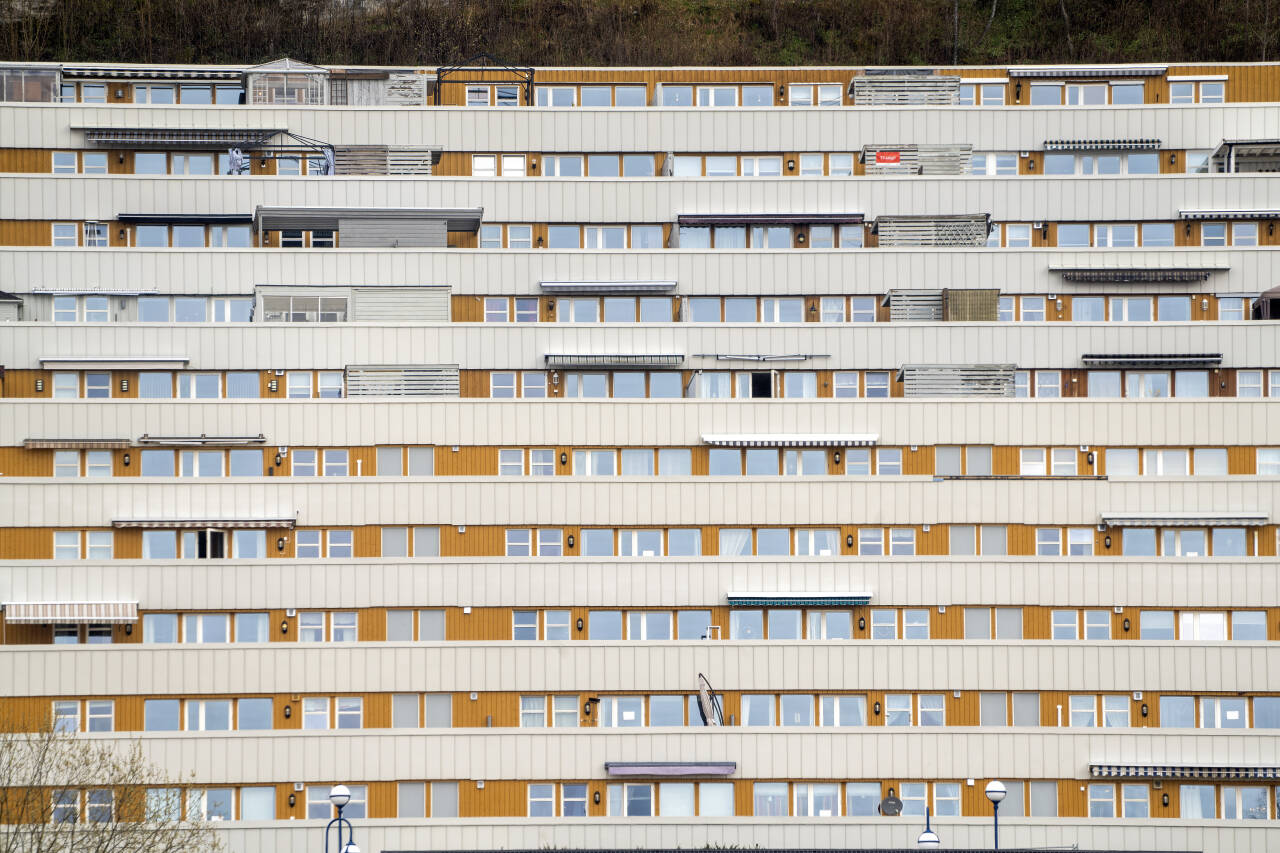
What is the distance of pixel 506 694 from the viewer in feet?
223

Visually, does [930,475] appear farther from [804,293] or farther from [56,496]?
[56,496]

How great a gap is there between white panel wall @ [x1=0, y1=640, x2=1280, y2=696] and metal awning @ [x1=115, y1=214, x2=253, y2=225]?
20.9 metres

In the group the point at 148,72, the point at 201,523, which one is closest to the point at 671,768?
the point at 201,523

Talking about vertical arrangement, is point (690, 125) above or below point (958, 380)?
above

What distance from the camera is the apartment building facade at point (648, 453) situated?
6656cm

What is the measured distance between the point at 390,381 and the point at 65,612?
14118 mm

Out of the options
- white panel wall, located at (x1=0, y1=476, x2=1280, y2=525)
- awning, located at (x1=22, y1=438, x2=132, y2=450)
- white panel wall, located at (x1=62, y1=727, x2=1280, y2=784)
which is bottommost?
white panel wall, located at (x1=62, y1=727, x2=1280, y2=784)

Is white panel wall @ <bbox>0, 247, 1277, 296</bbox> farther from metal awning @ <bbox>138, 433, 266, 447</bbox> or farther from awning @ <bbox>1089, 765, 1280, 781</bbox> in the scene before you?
awning @ <bbox>1089, 765, 1280, 781</bbox>

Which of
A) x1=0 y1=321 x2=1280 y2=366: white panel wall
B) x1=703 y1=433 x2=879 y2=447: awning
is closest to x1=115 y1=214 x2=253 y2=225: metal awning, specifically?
x1=0 y1=321 x2=1280 y2=366: white panel wall

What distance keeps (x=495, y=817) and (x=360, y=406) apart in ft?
50.7

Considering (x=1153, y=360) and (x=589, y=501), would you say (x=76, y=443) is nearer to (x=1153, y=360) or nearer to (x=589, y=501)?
(x=589, y=501)

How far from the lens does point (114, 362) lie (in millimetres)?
75812

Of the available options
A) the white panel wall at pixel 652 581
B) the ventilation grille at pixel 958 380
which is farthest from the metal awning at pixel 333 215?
the ventilation grille at pixel 958 380

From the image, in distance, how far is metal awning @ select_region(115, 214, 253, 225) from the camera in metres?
82.1
